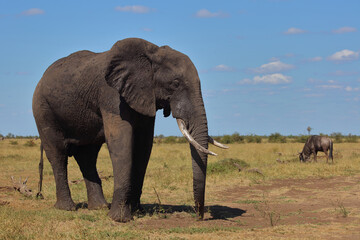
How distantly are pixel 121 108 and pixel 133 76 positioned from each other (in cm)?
62

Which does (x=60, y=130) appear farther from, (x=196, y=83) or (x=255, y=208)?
(x=255, y=208)

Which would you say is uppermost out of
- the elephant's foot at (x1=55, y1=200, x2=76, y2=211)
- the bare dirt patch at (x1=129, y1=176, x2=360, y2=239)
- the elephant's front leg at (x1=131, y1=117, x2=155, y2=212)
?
the elephant's front leg at (x1=131, y1=117, x2=155, y2=212)

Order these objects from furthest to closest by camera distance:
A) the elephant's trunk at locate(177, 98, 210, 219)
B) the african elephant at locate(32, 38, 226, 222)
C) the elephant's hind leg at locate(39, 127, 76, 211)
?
1. the elephant's hind leg at locate(39, 127, 76, 211)
2. the african elephant at locate(32, 38, 226, 222)
3. the elephant's trunk at locate(177, 98, 210, 219)

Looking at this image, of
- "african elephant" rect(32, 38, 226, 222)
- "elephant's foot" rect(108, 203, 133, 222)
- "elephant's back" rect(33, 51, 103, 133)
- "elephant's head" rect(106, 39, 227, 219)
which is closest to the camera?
"elephant's head" rect(106, 39, 227, 219)

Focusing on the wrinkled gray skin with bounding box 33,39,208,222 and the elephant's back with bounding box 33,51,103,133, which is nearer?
the wrinkled gray skin with bounding box 33,39,208,222

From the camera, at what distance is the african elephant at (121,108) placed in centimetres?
816

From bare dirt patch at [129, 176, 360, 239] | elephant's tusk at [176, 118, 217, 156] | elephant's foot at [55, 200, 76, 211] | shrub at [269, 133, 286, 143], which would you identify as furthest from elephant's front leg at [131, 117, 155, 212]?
shrub at [269, 133, 286, 143]

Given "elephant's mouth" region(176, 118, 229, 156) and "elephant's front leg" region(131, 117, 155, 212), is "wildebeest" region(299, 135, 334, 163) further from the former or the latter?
"elephant's mouth" region(176, 118, 229, 156)

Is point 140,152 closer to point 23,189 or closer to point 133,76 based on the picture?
point 133,76

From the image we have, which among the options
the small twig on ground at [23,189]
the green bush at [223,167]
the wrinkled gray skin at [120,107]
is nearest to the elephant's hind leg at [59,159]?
the wrinkled gray skin at [120,107]

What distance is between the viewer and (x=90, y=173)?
10.6 meters

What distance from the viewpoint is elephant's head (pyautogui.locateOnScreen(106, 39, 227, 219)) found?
8.02 metres

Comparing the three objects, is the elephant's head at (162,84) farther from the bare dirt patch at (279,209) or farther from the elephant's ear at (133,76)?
the bare dirt patch at (279,209)

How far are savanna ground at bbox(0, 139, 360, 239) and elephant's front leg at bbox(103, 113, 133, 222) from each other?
0.30 m
